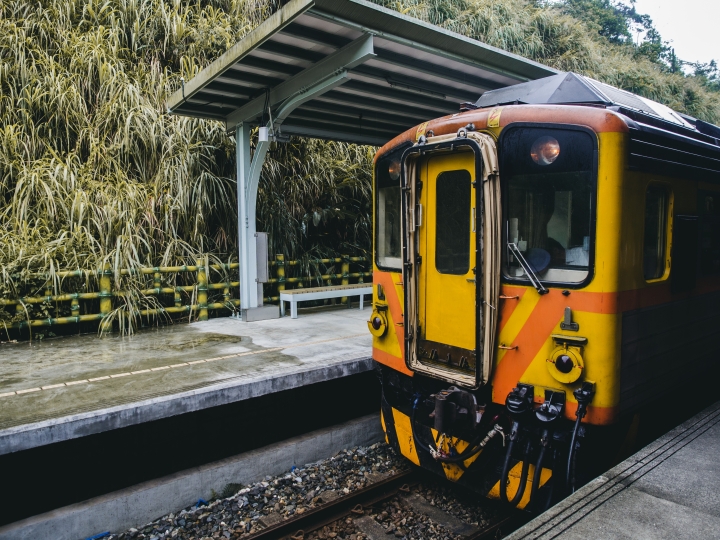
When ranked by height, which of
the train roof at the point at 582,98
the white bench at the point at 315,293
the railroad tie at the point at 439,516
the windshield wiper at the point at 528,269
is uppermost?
the train roof at the point at 582,98

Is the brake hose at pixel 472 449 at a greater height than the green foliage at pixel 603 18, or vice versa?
the green foliage at pixel 603 18

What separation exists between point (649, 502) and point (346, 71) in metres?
4.87

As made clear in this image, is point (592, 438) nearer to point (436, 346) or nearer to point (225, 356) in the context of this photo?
point (436, 346)

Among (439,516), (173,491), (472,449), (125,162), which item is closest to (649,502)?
(472,449)

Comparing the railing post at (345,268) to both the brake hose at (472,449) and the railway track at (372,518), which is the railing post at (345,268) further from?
the brake hose at (472,449)

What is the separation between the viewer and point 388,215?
4.53 meters

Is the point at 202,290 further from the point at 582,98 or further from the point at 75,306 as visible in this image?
the point at 582,98

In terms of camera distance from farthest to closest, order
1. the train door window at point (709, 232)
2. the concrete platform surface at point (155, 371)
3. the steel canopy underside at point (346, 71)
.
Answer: the steel canopy underside at point (346, 71)
the train door window at point (709, 232)
the concrete platform surface at point (155, 371)

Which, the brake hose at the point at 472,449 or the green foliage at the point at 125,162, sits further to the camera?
the green foliage at the point at 125,162

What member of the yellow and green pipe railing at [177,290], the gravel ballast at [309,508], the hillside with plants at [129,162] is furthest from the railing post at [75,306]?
the gravel ballast at [309,508]

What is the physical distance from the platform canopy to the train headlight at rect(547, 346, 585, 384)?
369 centimetres

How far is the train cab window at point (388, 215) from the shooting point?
439 cm

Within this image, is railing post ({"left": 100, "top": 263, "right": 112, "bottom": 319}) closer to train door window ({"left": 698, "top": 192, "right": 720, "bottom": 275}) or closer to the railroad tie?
the railroad tie

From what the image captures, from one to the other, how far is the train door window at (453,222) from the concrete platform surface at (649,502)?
1.58 metres
